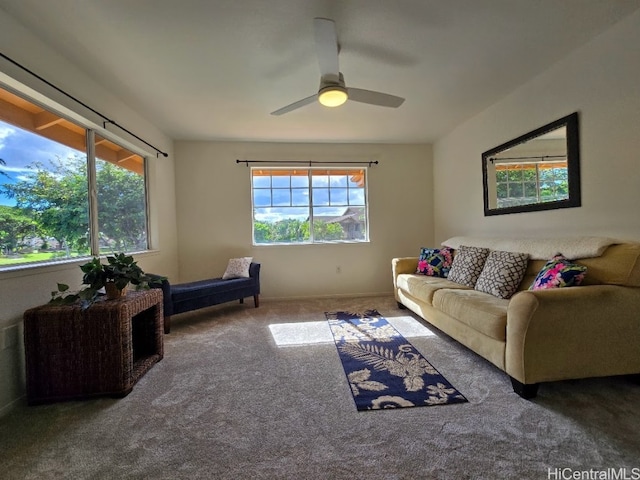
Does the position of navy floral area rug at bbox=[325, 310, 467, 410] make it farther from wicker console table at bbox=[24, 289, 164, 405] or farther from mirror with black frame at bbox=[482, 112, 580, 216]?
mirror with black frame at bbox=[482, 112, 580, 216]

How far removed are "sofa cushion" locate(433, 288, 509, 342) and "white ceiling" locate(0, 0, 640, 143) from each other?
1.91 meters

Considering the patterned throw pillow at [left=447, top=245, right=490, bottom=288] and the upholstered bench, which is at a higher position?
the patterned throw pillow at [left=447, top=245, right=490, bottom=288]

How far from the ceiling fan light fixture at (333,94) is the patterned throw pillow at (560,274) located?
1.92 metres

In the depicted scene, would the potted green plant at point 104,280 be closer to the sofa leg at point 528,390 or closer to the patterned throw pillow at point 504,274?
the sofa leg at point 528,390

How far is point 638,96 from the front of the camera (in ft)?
6.29

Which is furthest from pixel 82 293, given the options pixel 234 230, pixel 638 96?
pixel 638 96

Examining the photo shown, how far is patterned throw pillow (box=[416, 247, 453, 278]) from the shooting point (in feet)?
11.1

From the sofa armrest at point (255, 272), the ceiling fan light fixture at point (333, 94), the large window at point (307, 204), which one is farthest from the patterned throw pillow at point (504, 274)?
the sofa armrest at point (255, 272)

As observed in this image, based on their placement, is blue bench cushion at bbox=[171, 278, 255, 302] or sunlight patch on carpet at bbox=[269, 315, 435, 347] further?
blue bench cushion at bbox=[171, 278, 255, 302]

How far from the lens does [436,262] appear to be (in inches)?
136

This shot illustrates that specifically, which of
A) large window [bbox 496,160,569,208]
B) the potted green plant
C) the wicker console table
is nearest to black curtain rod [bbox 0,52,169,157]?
the potted green plant

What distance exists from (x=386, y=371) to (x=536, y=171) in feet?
7.69

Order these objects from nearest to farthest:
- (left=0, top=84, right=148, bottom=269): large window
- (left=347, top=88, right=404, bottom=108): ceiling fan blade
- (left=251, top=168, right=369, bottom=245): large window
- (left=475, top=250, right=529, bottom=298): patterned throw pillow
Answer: (left=0, top=84, right=148, bottom=269): large window, (left=347, top=88, right=404, bottom=108): ceiling fan blade, (left=475, top=250, right=529, bottom=298): patterned throw pillow, (left=251, top=168, right=369, bottom=245): large window

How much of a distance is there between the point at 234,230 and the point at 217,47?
8.55ft
